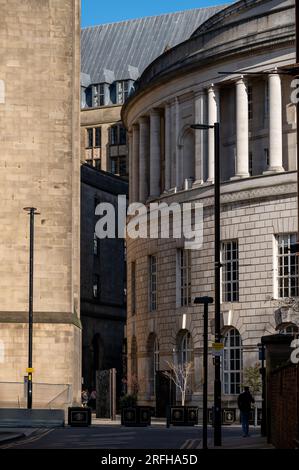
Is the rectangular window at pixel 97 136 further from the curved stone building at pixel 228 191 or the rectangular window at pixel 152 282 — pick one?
the rectangular window at pixel 152 282

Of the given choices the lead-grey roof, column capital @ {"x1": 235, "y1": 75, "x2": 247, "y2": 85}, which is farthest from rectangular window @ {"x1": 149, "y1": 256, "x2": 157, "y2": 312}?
the lead-grey roof

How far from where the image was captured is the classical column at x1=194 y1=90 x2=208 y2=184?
247 ft

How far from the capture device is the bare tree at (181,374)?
71562 mm

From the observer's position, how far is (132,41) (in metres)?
143

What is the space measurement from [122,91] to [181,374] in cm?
7226

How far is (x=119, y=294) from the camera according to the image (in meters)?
108

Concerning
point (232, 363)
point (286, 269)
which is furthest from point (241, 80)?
point (232, 363)

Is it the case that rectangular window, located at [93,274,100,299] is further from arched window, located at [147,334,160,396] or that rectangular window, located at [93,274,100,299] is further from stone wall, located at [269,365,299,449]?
stone wall, located at [269,365,299,449]

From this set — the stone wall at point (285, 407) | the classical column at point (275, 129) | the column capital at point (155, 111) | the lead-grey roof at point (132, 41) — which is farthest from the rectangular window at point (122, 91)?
the stone wall at point (285, 407)

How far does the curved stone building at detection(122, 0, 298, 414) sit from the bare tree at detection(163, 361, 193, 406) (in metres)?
0.45

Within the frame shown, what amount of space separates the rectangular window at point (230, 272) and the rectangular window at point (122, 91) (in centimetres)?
6971

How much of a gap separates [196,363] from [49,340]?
426 inches
